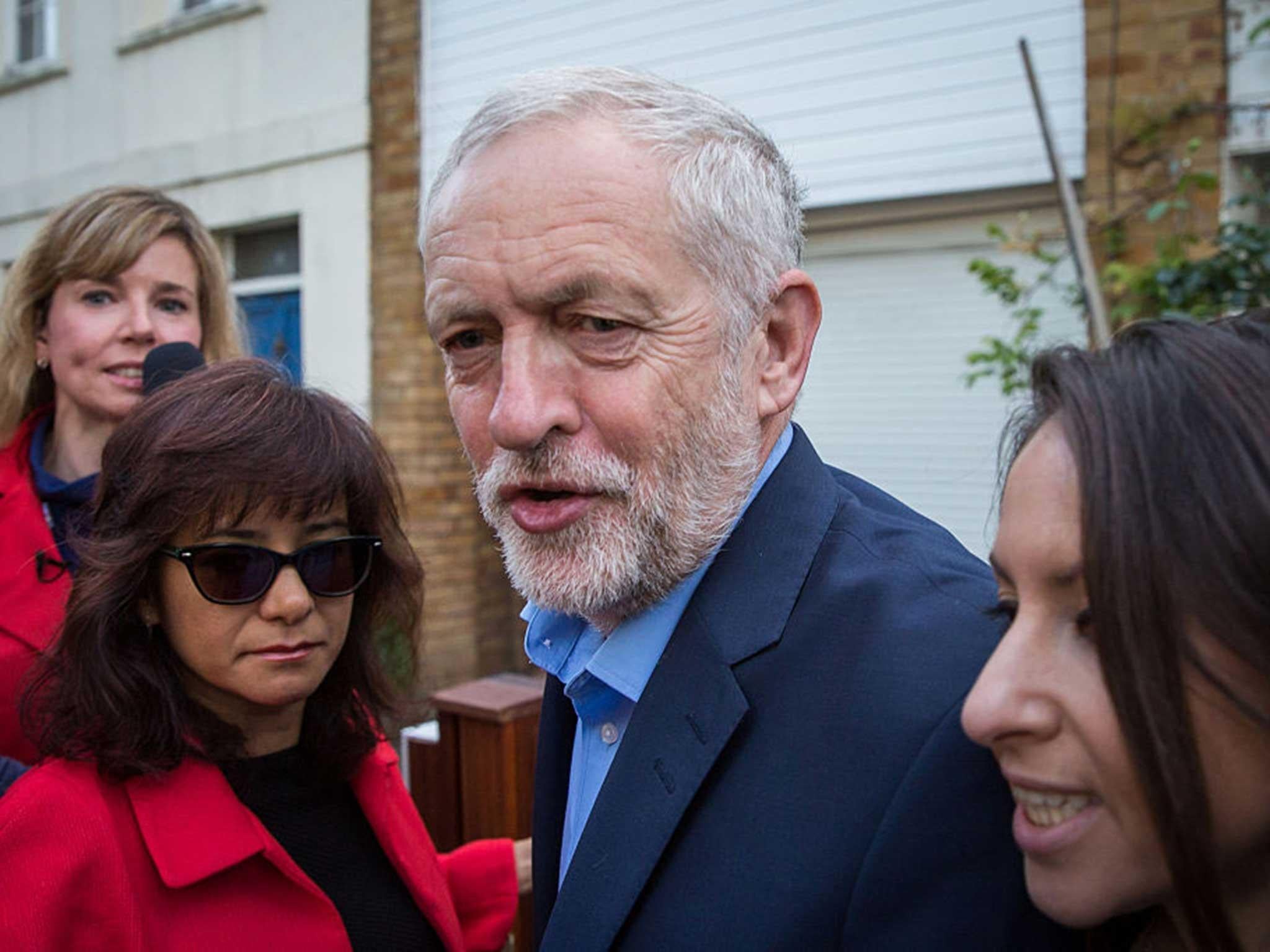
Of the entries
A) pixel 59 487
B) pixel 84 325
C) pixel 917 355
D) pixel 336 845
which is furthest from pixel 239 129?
pixel 336 845

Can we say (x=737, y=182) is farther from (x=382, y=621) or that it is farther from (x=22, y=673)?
(x=22, y=673)

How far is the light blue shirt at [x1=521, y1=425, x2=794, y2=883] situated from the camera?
1514mm

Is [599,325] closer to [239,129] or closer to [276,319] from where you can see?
[276,319]

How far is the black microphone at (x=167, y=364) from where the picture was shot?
2.44 meters

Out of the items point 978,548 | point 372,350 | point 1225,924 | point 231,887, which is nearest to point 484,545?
point 372,350

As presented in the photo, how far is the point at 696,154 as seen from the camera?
4.77 ft

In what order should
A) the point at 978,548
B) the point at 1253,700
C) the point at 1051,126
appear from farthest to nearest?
the point at 978,548 → the point at 1051,126 → the point at 1253,700

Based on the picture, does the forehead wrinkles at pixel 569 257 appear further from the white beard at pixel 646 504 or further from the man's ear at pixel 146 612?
the man's ear at pixel 146 612

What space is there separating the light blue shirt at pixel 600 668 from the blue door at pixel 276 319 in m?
6.24

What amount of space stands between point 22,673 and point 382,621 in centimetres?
66

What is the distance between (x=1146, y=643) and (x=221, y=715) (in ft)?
4.80

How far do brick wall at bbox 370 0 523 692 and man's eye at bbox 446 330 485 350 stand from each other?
5.15 meters

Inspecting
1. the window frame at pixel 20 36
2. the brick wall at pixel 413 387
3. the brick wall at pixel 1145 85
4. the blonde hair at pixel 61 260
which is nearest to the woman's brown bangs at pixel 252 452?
the blonde hair at pixel 61 260

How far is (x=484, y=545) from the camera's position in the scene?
6.95 metres
